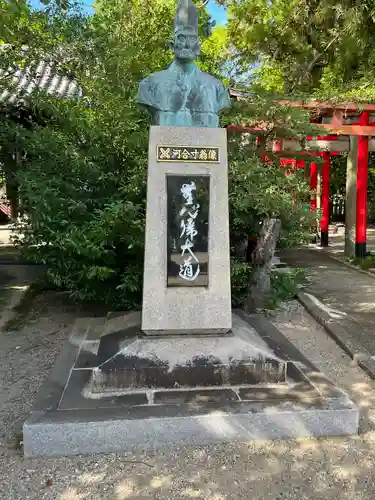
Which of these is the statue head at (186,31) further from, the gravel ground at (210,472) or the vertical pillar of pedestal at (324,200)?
the vertical pillar of pedestal at (324,200)

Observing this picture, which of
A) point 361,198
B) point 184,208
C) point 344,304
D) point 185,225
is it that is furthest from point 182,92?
point 361,198

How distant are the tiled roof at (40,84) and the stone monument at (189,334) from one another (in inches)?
202

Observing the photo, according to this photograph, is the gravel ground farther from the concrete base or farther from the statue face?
the statue face

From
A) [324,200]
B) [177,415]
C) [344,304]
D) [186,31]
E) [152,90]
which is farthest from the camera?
[324,200]

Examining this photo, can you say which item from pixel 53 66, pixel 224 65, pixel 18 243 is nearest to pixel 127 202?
pixel 18 243

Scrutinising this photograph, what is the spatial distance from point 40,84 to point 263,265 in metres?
8.25

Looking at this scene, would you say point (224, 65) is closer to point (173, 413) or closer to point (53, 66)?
point (53, 66)

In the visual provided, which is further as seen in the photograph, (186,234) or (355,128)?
(355,128)

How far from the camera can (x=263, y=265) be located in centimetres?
605

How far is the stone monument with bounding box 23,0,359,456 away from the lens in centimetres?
313

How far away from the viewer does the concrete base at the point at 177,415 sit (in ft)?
9.51

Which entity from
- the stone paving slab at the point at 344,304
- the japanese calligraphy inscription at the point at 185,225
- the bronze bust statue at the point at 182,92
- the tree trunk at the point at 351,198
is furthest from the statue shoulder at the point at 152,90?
the tree trunk at the point at 351,198

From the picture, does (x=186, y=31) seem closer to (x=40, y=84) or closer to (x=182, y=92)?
(x=182, y=92)

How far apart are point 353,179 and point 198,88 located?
9190 mm
